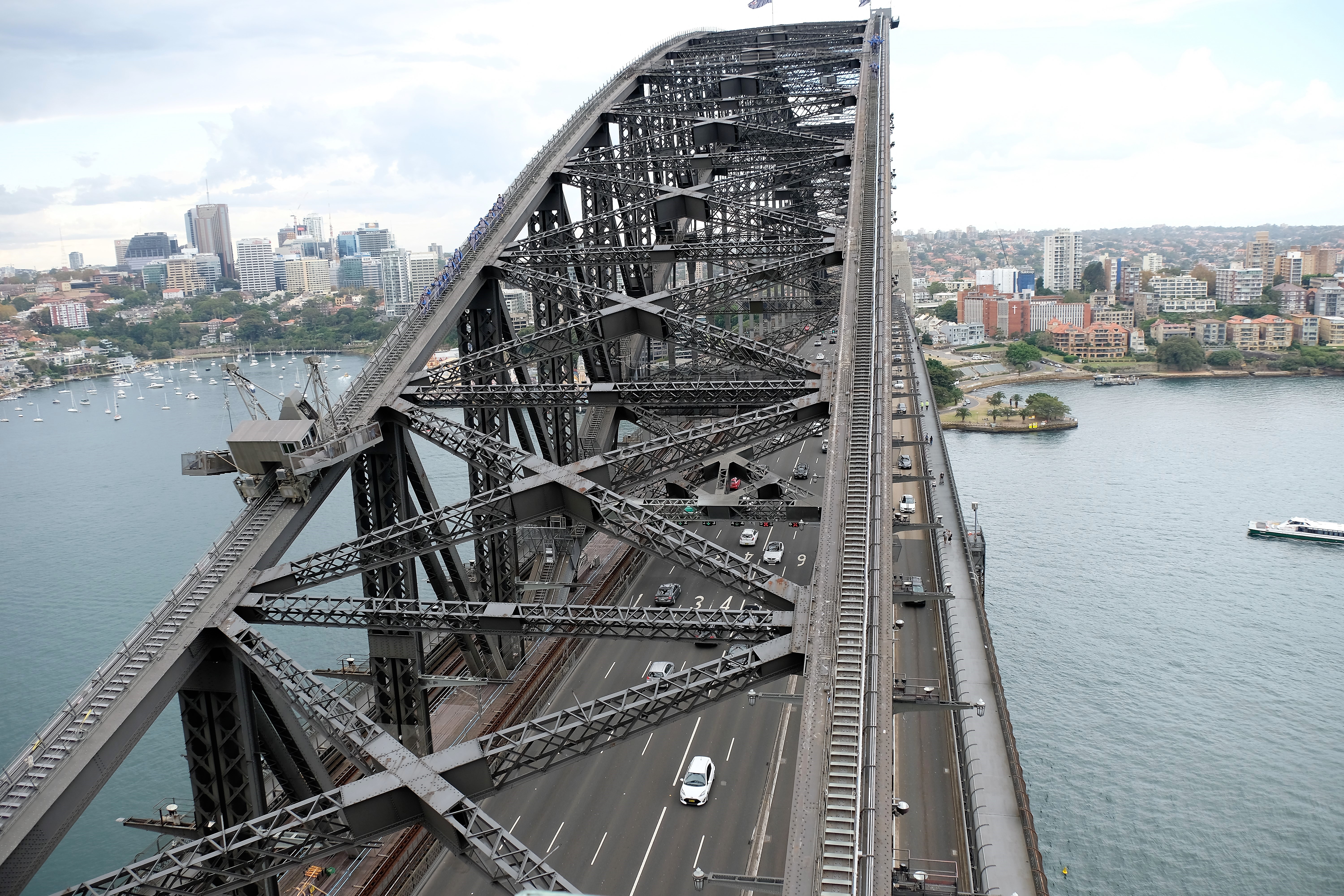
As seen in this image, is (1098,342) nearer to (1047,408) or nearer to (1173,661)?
(1047,408)

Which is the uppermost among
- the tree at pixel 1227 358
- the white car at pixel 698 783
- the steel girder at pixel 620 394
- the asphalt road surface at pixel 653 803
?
the steel girder at pixel 620 394

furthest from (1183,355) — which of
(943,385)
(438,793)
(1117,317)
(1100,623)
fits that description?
(438,793)

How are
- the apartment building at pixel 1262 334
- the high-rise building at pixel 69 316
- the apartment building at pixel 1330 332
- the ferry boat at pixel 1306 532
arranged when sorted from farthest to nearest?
1. the apartment building at pixel 1262 334
2. the high-rise building at pixel 69 316
3. the apartment building at pixel 1330 332
4. the ferry boat at pixel 1306 532

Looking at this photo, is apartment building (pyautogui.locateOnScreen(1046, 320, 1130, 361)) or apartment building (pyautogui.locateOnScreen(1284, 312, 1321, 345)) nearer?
apartment building (pyautogui.locateOnScreen(1284, 312, 1321, 345))

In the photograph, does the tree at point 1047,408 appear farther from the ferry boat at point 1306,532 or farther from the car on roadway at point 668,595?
the car on roadway at point 668,595

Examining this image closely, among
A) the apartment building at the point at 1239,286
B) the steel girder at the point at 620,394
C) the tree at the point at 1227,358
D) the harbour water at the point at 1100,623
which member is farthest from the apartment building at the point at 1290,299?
the steel girder at the point at 620,394

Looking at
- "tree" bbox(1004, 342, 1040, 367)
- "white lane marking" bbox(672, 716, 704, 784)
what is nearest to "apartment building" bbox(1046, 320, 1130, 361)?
"tree" bbox(1004, 342, 1040, 367)

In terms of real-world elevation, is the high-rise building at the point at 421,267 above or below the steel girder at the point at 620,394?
above

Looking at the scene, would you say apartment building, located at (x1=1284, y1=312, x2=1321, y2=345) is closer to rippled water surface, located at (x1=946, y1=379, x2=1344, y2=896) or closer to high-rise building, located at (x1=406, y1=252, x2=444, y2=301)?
rippled water surface, located at (x1=946, y1=379, x2=1344, y2=896)

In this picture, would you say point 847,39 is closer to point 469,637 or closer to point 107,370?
point 469,637
